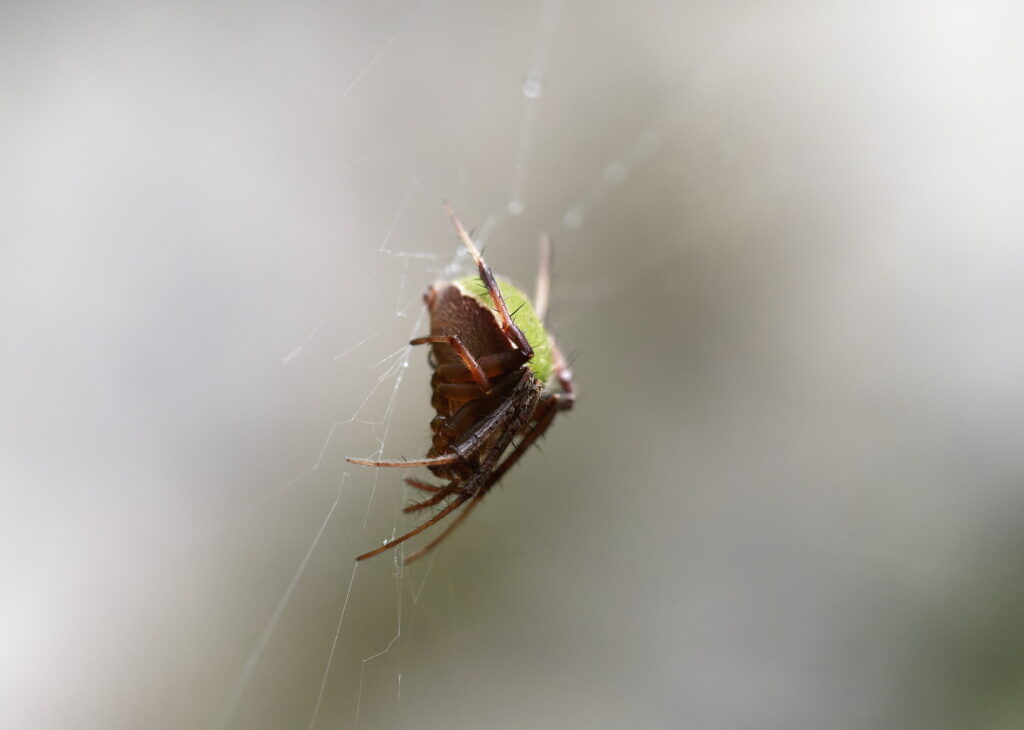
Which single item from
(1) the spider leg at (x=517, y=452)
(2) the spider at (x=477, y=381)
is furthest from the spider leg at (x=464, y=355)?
(1) the spider leg at (x=517, y=452)

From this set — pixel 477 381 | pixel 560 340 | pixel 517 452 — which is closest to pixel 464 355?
pixel 477 381

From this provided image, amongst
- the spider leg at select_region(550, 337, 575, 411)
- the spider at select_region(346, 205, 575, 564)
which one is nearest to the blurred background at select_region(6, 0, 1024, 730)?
the spider at select_region(346, 205, 575, 564)

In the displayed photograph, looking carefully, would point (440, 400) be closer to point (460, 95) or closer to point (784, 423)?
point (460, 95)

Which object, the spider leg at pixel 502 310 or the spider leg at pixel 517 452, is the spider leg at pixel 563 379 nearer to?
the spider leg at pixel 517 452

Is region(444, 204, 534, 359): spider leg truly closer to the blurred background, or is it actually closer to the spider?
the spider

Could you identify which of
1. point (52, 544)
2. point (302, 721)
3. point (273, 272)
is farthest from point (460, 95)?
point (302, 721)

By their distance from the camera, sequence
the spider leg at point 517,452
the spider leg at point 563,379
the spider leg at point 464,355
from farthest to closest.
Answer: the spider leg at point 563,379, the spider leg at point 517,452, the spider leg at point 464,355

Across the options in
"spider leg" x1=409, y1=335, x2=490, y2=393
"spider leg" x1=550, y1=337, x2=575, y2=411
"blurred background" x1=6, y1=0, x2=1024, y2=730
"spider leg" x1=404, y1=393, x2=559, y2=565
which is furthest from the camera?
"blurred background" x1=6, y1=0, x2=1024, y2=730
